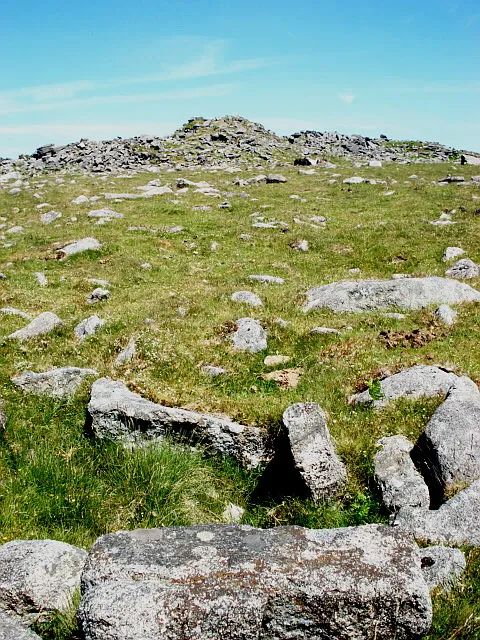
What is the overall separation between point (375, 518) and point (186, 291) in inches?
550

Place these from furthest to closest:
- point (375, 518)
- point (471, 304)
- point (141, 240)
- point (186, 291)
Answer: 1. point (141, 240)
2. point (186, 291)
3. point (471, 304)
4. point (375, 518)

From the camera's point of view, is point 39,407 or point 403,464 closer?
point 403,464

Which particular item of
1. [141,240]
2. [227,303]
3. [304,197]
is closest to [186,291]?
[227,303]

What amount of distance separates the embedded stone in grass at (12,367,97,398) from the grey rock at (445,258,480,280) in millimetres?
15636

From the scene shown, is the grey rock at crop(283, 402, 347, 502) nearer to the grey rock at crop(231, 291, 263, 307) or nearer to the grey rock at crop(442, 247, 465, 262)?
the grey rock at crop(231, 291, 263, 307)

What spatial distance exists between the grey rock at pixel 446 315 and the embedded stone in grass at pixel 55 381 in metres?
10.1

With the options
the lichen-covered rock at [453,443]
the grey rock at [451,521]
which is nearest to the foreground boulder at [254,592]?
the grey rock at [451,521]

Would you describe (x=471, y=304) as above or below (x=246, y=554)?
below

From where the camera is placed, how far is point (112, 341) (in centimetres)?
1600

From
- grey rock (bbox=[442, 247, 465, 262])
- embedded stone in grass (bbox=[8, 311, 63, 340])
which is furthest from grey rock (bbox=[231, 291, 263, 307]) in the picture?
grey rock (bbox=[442, 247, 465, 262])

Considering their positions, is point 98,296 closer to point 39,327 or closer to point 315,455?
point 39,327

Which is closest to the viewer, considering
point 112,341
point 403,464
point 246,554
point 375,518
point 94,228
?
point 246,554

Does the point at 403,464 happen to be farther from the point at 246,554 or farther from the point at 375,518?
the point at 246,554

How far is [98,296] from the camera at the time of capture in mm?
21234
